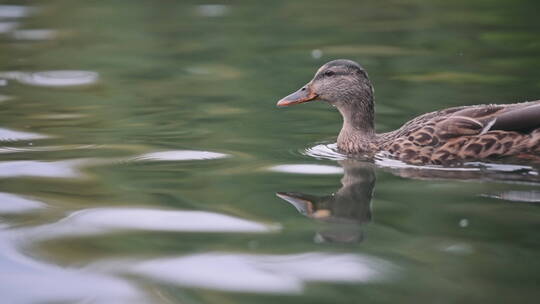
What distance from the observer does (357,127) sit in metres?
7.49

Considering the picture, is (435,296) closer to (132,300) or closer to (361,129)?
(132,300)

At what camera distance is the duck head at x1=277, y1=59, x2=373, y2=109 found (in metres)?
7.67

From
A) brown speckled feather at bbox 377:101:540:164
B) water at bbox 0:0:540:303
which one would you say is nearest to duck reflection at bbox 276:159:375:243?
water at bbox 0:0:540:303

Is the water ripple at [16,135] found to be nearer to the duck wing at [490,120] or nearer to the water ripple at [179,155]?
the water ripple at [179,155]

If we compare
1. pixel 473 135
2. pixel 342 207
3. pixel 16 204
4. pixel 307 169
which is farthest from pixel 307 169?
pixel 16 204

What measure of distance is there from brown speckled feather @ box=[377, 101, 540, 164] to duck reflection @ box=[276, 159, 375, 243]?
52 centimetres

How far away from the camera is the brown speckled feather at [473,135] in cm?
648

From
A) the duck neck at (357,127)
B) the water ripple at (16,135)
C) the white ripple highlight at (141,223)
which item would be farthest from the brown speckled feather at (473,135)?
the water ripple at (16,135)

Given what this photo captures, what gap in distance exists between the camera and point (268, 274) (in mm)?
4324

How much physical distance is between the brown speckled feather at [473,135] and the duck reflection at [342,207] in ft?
1.71

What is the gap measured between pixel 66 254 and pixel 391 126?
4147mm

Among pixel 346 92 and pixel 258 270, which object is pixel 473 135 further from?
pixel 258 270

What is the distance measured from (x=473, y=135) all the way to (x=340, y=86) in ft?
4.75

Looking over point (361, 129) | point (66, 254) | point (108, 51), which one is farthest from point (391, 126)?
point (108, 51)
